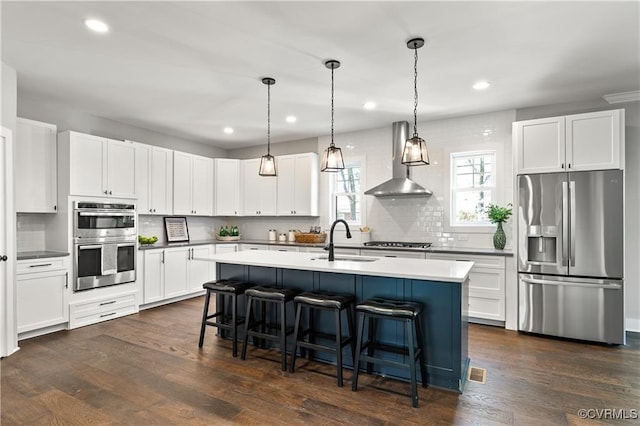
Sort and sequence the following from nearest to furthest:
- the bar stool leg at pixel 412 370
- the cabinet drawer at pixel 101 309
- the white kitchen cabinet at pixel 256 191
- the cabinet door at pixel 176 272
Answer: the bar stool leg at pixel 412 370 → the cabinet drawer at pixel 101 309 → the cabinet door at pixel 176 272 → the white kitchen cabinet at pixel 256 191

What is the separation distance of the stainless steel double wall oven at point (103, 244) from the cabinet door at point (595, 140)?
5.34m

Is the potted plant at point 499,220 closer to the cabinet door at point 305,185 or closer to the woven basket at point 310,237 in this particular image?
the woven basket at point 310,237

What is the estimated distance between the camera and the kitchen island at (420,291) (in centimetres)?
264

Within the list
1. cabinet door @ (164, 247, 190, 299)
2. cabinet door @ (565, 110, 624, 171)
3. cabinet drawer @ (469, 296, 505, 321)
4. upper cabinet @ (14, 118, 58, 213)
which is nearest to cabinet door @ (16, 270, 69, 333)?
upper cabinet @ (14, 118, 58, 213)

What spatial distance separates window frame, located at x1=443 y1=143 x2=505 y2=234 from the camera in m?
4.75

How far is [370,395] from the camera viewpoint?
258 centimetres

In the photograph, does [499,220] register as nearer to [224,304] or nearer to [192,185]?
[224,304]

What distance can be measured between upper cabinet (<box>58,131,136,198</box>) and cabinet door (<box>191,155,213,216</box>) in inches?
45.7

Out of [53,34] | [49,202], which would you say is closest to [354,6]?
[53,34]

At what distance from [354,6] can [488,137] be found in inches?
125

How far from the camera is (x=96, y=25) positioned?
2645 mm

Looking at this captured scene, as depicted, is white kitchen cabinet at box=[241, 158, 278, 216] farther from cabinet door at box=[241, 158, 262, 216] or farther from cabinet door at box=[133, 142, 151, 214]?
cabinet door at box=[133, 142, 151, 214]

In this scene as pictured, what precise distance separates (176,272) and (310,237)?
2110mm

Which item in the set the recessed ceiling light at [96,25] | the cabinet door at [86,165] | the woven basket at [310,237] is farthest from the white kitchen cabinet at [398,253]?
the recessed ceiling light at [96,25]
